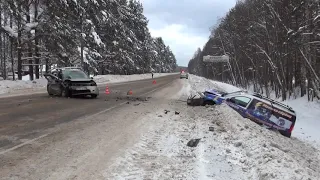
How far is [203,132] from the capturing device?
34.5ft

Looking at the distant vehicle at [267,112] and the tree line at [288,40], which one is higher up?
the tree line at [288,40]

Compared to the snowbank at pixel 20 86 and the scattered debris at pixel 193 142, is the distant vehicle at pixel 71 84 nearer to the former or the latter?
the snowbank at pixel 20 86

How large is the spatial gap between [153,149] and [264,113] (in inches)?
298

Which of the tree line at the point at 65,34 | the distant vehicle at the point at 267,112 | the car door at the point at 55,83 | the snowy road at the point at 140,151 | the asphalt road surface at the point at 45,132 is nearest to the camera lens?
the snowy road at the point at 140,151

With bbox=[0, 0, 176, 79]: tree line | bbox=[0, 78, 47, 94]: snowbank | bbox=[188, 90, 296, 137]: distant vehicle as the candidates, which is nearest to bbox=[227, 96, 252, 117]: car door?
bbox=[188, 90, 296, 137]: distant vehicle

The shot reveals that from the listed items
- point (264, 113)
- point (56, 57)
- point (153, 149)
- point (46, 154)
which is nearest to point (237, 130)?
point (153, 149)

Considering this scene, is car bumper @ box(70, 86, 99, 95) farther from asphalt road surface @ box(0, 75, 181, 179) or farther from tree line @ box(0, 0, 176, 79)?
tree line @ box(0, 0, 176, 79)

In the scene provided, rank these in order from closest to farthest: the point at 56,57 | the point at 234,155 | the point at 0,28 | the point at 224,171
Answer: the point at 224,171, the point at 234,155, the point at 0,28, the point at 56,57

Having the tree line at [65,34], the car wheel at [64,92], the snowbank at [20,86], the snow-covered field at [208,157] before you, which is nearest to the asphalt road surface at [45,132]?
the snow-covered field at [208,157]

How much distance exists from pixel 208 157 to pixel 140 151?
→ 1509 millimetres

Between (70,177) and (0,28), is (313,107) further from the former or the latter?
(0,28)

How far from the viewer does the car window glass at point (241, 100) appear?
48.9 feet

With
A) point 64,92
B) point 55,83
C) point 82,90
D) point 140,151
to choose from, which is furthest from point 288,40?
point 140,151

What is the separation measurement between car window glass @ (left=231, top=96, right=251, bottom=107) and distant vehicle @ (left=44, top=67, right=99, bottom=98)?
8.78m
